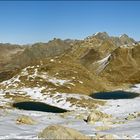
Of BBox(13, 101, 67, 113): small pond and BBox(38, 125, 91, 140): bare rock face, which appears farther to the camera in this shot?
BBox(13, 101, 67, 113): small pond

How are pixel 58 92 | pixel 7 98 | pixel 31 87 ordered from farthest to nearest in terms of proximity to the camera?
1. pixel 31 87
2. pixel 58 92
3. pixel 7 98

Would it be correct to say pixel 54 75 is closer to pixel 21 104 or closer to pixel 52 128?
pixel 21 104

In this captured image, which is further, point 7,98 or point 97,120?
point 7,98

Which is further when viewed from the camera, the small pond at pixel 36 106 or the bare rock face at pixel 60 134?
the small pond at pixel 36 106

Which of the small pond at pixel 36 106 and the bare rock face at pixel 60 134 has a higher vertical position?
the small pond at pixel 36 106

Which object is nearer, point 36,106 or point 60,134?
point 60,134

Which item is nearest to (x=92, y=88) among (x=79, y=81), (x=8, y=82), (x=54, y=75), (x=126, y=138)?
(x=79, y=81)

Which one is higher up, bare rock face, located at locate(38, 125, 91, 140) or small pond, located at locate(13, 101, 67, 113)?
small pond, located at locate(13, 101, 67, 113)

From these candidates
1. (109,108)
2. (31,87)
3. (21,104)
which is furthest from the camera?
(31,87)

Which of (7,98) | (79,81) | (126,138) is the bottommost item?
(126,138)

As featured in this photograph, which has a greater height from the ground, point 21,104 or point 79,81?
point 79,81

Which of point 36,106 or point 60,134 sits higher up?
point 36,106
